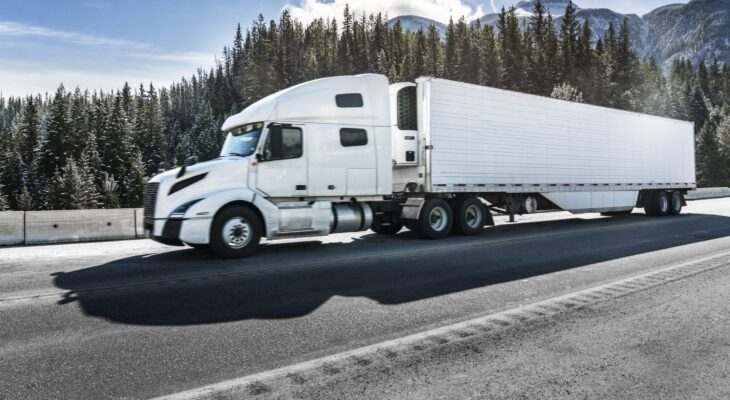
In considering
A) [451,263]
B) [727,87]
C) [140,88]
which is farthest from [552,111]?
[727,87]

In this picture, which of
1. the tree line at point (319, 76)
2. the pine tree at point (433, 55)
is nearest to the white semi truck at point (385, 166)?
the tree line at point (319, 76)

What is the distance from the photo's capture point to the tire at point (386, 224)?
40.0 feet

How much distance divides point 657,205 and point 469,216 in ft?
33.7

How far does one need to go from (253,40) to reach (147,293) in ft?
499

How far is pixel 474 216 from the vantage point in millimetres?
12617

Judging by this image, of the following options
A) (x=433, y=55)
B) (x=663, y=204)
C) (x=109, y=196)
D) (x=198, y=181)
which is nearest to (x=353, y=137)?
(x=198, y=181)

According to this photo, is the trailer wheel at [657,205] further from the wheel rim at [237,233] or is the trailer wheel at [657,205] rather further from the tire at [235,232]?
the wheel rim at [237,233]

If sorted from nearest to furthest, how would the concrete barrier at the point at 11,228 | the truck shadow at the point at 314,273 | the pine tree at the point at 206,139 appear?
the truck shadow at the point at 314,273 < the concrete barrier at the point at 11,228 < the pine tree at the point at 206,139

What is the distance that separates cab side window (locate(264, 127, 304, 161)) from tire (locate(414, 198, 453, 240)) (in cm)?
351

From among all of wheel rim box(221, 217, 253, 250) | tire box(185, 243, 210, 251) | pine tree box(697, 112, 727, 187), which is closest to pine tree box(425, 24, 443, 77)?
pine tree box(697, 112, 727, 187)

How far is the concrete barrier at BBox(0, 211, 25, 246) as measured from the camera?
11633 mm

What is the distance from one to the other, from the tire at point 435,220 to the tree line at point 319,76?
149ft

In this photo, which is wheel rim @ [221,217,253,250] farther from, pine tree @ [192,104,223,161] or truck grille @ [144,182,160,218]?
pine tree @ [192,104,223,161]

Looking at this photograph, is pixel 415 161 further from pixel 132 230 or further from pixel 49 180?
pixel 49 180
